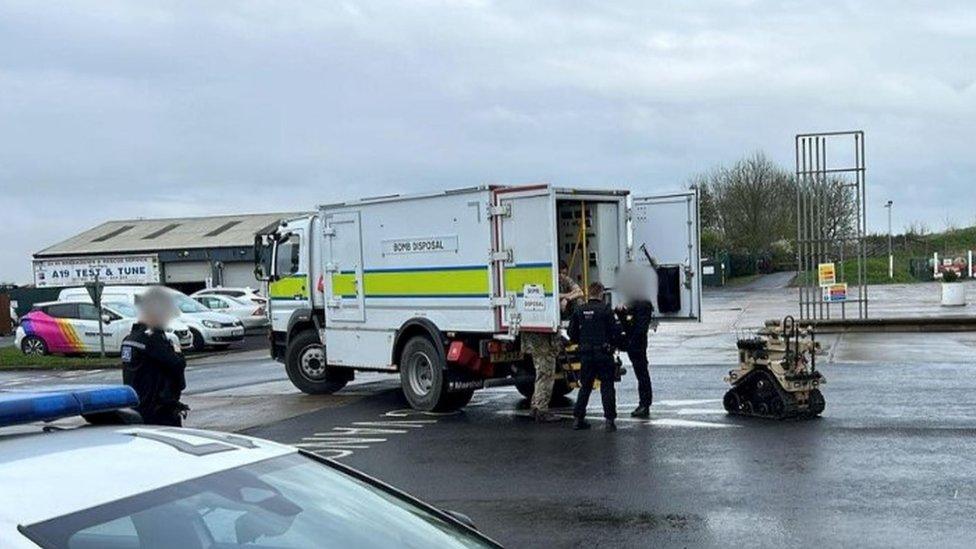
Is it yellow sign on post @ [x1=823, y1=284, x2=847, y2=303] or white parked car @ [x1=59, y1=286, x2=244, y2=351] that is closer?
yellow sign on post @ [x1=823, y1=284, x2=847, y2=303]

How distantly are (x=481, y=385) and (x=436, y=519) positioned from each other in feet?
33.9

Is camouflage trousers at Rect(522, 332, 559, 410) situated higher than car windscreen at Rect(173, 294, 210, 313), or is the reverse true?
car windscreen at Rect(173, 294, 210, 313)

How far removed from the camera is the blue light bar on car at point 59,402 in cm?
325

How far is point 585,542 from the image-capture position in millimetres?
7430

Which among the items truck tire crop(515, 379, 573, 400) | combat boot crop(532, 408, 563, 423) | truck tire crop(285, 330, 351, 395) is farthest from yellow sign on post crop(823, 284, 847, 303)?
combat boot crop(532, 408, 563, 423)

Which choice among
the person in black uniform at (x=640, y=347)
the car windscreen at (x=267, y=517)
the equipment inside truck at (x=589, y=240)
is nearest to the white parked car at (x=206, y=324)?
the equipment inside truck at (x=589, y=240)

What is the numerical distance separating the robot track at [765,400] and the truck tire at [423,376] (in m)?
3.61

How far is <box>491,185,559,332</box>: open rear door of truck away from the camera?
500 inches

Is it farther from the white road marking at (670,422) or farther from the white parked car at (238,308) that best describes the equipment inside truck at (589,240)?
the white parked car at (238,308)

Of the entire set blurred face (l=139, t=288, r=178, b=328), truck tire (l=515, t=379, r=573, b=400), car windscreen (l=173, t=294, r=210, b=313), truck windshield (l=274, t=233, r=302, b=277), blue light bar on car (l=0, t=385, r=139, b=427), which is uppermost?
truck windshield (l=274, t=233, r=302, b=277)

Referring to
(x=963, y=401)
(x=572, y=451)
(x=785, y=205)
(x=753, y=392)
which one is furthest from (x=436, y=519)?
(x=785, y=205)

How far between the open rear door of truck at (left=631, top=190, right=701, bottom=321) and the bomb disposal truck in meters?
0.01

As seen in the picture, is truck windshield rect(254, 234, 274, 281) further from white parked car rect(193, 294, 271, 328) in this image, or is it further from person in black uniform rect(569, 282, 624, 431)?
white parked car rect(193, 294, 271, 328)

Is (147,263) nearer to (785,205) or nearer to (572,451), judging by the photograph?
(785,205)
